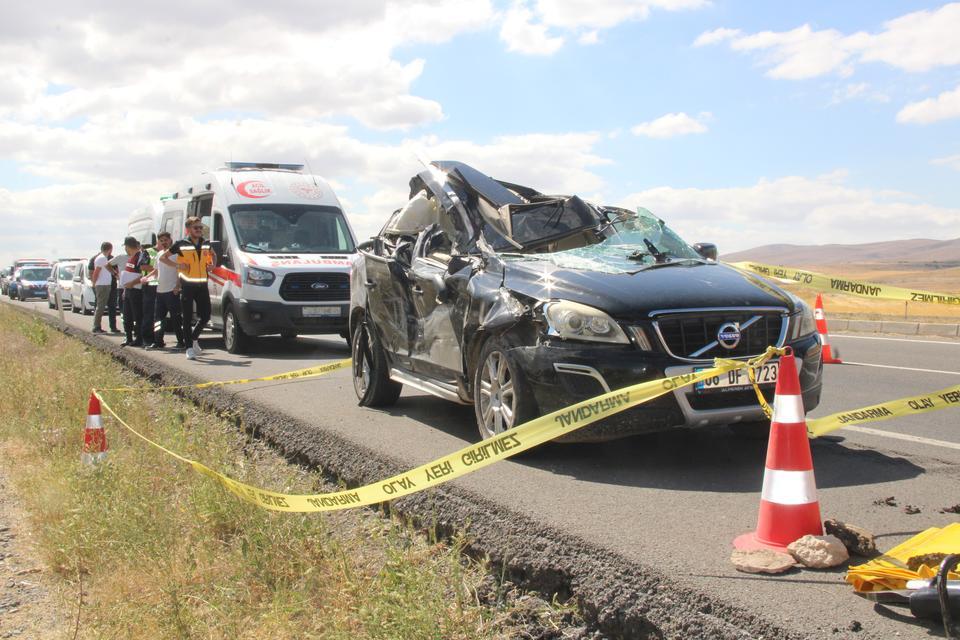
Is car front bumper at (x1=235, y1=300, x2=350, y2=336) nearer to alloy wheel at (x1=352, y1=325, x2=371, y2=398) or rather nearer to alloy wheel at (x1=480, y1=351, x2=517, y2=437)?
alloy wheel at (x1=352, y1=325, x2=371, y2=398)

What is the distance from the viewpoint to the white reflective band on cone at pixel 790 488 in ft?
13.1

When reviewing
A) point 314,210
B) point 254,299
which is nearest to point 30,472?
point 254,299

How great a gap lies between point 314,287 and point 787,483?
36.2 feet

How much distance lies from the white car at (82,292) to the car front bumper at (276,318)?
1641cm

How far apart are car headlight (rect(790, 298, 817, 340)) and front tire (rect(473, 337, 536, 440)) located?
1690 millimetres

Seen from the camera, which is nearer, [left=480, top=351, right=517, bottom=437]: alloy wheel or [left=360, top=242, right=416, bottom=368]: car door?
[left=480, top=351, right=517, bottom=437]: alloy wheel

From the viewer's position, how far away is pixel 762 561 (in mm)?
3812

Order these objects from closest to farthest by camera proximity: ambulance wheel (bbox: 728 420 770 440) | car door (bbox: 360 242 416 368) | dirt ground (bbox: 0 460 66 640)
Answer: dirt ground (bbox: 0 460 66 640) → ambulance wheel (bbox: 728 420 770 440) → car door (bbox: 360 242 416 368)

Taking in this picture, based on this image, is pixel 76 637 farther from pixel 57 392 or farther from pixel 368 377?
pixel 57 392

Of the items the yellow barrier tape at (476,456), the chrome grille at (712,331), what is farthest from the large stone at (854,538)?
the chrome grille at (712,331)

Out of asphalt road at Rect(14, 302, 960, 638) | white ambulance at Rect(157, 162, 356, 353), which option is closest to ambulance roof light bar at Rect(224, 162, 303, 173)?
white ambulance at Rect(157, 162, 356, 353)

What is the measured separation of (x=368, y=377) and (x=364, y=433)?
131cm

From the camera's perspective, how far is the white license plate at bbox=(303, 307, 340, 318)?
1427cm

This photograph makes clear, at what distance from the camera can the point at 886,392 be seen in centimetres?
914
